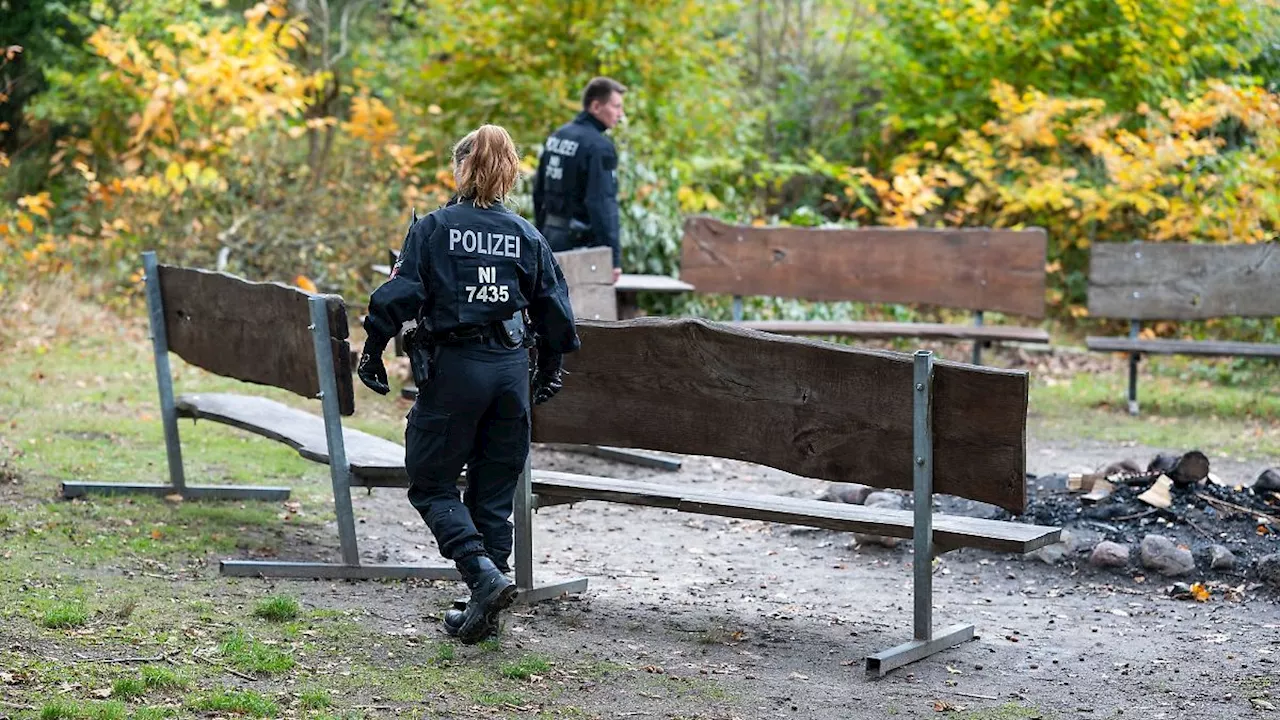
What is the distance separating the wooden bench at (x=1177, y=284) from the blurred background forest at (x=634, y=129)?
1589 millimetres

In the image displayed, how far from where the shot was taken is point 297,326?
6.01 m

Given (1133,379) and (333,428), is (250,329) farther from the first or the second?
(1133,379)

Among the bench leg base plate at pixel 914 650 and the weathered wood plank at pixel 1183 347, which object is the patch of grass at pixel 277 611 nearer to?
the bench leg base plate at pixel 914 650

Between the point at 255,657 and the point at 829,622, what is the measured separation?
206 centimetres

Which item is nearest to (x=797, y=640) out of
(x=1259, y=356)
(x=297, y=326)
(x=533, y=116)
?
(x=297, y=326)

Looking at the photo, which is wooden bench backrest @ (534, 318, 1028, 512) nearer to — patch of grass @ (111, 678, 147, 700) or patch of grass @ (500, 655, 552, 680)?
patch of grass @ (500, 655, 552, 680)

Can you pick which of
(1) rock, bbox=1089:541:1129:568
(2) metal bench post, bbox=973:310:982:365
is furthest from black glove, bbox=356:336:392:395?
(2) metal bench post, bbox=973:310:982:365

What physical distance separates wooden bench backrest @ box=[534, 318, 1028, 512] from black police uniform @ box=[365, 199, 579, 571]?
385 millimetres

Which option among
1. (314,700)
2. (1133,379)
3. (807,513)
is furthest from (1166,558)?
(1133,379)

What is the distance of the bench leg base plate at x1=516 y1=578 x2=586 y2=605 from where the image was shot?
18.4 ft

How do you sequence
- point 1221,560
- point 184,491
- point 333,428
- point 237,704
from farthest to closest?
point 184,491 < point 1221,560 < point 333,428 < point 237,704

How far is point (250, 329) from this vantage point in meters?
6.37

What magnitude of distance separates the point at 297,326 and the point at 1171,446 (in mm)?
5681

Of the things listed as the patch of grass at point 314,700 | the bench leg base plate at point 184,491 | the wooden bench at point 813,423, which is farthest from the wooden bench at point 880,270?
the patch of grass at point 314,700
